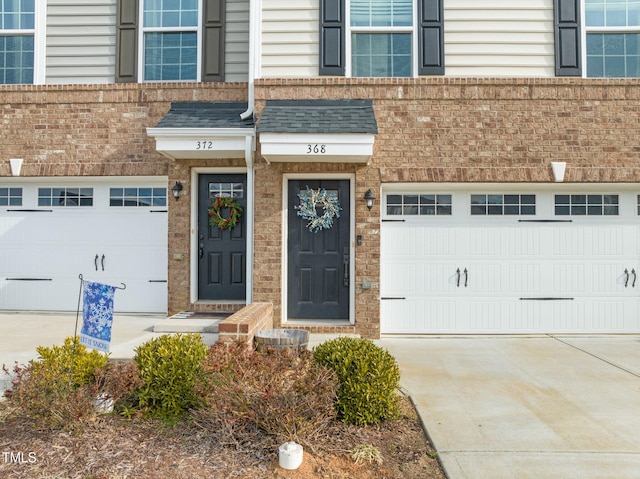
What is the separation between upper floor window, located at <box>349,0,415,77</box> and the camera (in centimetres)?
711

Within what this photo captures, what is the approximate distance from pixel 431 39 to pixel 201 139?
361 cm

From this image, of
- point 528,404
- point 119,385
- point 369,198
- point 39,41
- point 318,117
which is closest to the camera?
point 119,385

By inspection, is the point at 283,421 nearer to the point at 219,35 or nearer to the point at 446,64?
the point at 446,64

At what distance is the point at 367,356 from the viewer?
3834 mm

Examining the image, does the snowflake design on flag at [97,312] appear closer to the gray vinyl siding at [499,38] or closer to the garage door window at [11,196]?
the garage door window at [11,196]

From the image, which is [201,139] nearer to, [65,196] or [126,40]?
[126,40]

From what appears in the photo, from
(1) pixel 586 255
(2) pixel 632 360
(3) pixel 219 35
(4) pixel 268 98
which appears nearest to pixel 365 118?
(4) pixel 268 98

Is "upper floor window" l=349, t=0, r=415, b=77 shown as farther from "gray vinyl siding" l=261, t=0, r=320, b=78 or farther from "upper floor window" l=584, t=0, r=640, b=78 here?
"upper floor window" l=584, t=0, r=640, b=78

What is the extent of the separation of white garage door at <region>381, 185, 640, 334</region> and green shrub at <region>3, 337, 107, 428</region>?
4.40 metres

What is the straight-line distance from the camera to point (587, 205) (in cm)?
722

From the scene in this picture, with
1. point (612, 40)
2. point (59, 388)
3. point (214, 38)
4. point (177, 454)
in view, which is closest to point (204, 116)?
point (214, 38)

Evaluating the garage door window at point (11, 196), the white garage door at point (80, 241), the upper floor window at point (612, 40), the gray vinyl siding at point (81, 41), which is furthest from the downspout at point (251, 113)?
the upper floor window at point (612, 40)

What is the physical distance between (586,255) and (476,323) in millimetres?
1925

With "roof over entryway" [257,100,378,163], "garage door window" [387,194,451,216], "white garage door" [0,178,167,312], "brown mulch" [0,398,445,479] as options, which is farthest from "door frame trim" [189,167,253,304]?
"brown mulch" [0,398,445,479]
